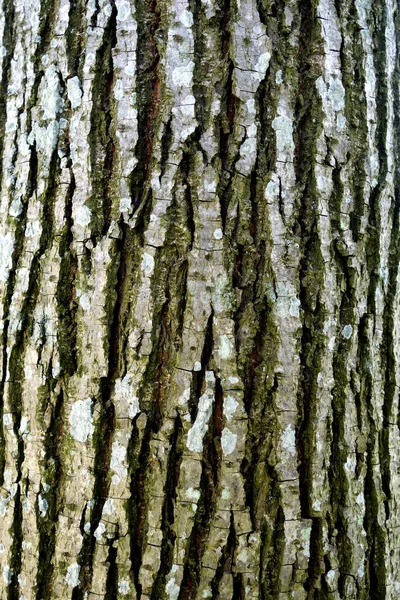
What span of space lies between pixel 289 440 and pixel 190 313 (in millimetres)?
405

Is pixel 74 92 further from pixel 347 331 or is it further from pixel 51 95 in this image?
pixel 347 331

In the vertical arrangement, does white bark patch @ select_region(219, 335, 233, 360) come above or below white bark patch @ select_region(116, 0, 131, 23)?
below

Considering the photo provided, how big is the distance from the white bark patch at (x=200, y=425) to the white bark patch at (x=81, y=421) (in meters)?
0.25

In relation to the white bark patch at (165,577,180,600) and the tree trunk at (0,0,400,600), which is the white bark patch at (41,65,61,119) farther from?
the white bark patch at (165,577,180,600)

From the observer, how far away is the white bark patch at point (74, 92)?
4.88 ft

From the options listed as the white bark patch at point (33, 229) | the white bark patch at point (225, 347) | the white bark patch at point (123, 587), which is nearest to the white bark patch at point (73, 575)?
the white bark patch at point (123, 587)

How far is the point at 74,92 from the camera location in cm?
149

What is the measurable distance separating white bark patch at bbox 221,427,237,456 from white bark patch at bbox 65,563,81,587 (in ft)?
1.54

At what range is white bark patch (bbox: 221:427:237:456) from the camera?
1.39 m

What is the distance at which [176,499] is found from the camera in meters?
1.39

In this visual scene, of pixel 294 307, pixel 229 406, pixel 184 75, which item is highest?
pixel 184 75

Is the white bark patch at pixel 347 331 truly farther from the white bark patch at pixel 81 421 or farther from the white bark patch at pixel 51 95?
the white bark patch at pixel 51 95

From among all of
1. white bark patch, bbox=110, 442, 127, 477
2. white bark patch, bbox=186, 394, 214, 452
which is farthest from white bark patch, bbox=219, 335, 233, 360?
white bark patch, bbox=110, 442, 127, 477

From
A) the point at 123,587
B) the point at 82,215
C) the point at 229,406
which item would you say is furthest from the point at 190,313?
the point at 123,587
